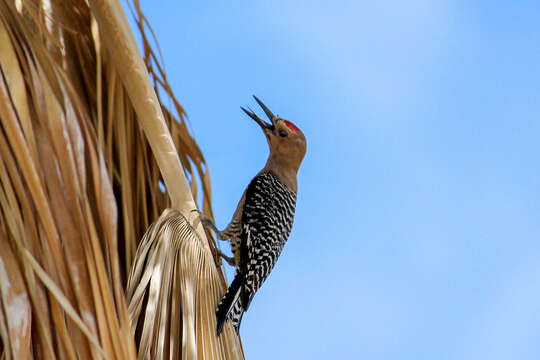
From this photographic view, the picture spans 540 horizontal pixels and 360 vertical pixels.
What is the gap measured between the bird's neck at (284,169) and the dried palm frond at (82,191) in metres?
1.67

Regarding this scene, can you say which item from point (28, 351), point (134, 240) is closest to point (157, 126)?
point (134, 240)

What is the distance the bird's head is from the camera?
5.29 metres

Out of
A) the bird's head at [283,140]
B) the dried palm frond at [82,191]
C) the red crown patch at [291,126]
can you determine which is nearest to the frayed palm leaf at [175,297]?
the dried palm frond at [82,191]

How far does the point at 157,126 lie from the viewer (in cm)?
309

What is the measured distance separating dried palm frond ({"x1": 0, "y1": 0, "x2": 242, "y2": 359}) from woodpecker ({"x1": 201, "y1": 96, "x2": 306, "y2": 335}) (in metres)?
0.18

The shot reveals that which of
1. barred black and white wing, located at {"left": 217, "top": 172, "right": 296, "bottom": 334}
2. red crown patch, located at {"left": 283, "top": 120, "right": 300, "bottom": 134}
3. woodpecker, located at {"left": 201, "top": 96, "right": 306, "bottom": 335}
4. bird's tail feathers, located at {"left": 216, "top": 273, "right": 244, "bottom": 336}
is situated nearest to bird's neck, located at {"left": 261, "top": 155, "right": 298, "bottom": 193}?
woodpecker, located at {"left": 201, "top": 96, "right": 306, "bottom": 335}

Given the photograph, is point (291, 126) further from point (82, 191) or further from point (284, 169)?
point (82, 191)

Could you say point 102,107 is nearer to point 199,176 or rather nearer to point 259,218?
point 199,176

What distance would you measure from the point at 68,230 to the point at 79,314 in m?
0.26

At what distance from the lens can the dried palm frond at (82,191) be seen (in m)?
2.10

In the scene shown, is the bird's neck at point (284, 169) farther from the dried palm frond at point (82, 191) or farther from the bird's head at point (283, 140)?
the dried palm frond at point (82, 191)

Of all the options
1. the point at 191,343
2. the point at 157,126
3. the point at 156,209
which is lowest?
the point at 191,343

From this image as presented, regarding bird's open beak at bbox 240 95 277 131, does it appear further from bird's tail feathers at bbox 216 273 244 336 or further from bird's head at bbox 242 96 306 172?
bird's tail feathers at bbox 216 273 244 336

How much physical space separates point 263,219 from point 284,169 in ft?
3.28
